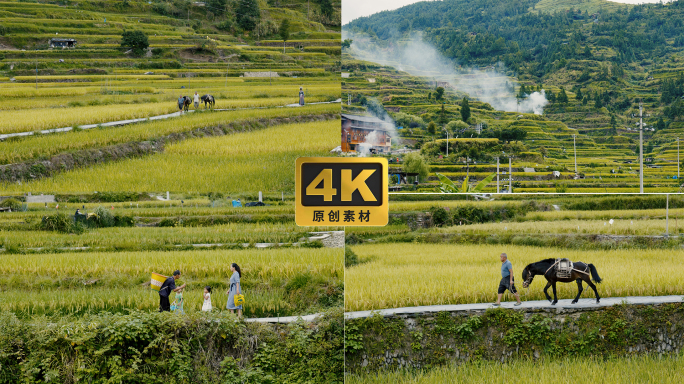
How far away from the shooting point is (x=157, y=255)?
12.5 m

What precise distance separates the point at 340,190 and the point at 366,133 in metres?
1.26

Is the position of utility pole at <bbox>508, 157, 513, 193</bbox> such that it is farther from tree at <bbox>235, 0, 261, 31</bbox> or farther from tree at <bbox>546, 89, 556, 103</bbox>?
tree at <bbox>235, 0, 261, 31</bbox>

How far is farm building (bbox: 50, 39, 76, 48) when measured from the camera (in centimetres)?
1409

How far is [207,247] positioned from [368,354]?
8267 mm

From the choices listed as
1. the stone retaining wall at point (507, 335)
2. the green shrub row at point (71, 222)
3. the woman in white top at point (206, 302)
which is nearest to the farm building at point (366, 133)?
the stone retaining wall at point (507, 335)

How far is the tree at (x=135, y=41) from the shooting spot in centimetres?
1449

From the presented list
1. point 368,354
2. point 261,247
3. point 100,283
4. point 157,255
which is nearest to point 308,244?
point 261,247

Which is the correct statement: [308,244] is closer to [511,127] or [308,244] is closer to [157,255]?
[157,255]

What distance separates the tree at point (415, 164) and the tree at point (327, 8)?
372 inches

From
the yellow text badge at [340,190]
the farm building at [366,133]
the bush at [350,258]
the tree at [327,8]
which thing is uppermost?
the tree at [327,8]

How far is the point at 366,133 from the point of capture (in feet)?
22.4

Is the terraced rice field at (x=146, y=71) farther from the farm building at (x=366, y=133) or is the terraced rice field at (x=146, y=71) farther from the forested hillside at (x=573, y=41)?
the forested hillside at (x=573, y=41)

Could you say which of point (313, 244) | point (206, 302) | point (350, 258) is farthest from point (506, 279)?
point (313, 244)

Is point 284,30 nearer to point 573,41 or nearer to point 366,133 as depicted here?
point 366,133
